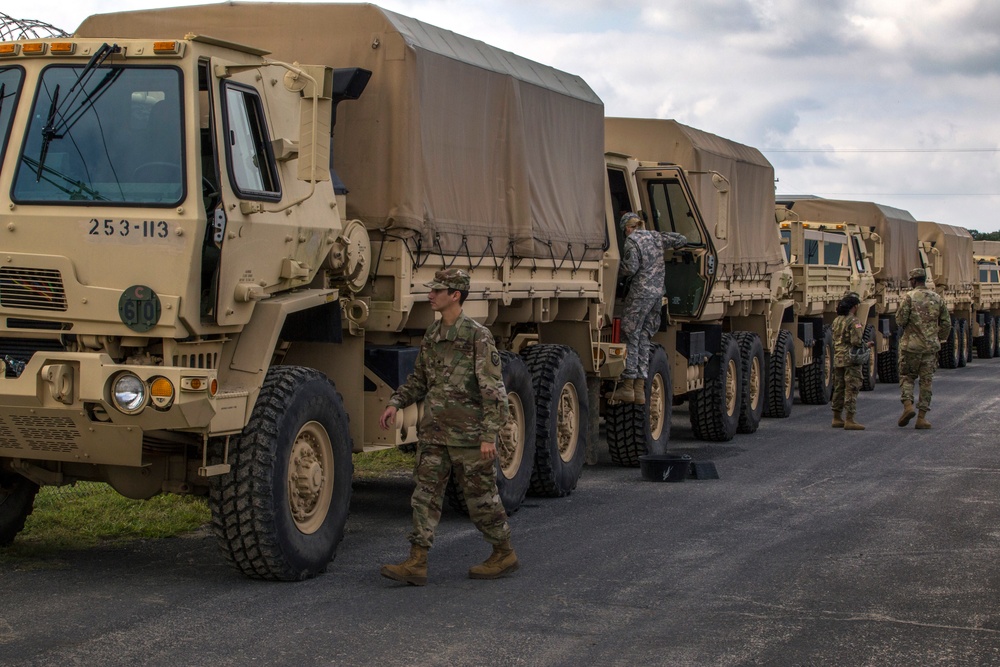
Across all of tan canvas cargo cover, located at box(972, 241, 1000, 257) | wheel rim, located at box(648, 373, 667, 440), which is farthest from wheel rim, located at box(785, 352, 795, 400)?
tan canvas cargo cover, located at box(972, 241, 1000, 257)

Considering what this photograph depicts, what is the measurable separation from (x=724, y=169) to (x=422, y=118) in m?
8.26

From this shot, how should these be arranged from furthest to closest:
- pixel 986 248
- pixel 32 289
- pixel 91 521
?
1. pixel 986 248
2. pixel 91 521
3. pixel 32 289

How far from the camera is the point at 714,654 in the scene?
6207mm

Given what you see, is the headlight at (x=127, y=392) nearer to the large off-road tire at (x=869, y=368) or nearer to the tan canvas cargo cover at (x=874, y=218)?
the large off-road tire at (x=869, y=368)

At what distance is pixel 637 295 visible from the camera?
13352 millimetres

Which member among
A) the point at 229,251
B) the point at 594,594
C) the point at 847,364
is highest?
the point at 229,251

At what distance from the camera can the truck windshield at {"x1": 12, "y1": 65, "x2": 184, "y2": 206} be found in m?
7.05

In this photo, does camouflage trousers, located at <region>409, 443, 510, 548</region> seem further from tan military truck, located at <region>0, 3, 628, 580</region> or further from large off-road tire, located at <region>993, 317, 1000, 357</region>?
large off-road tire, located at <region>993, 317, 1000, 357</region>

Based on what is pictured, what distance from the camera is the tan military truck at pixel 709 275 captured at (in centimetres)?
1446

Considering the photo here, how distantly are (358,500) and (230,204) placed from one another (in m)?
4.34

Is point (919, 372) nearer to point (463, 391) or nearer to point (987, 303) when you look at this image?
point (463, 391)

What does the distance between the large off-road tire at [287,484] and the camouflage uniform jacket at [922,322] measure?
11.2 m

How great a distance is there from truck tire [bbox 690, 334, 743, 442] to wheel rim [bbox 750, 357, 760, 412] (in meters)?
0.92

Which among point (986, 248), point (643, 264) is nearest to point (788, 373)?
point (643, 264)
